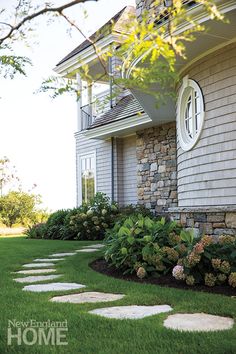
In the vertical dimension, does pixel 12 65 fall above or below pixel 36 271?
above

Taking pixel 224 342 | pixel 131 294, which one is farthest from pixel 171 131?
pixel 224 342

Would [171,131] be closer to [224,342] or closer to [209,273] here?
[209,273]

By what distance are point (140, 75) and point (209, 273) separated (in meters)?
2.99

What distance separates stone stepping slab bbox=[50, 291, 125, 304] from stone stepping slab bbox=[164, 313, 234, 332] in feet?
2.67

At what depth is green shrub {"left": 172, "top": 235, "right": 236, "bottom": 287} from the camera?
446cm

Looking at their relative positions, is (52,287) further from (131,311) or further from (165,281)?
(131,311)

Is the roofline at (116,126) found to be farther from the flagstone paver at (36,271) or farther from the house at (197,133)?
the flagstone paver at (36,271)

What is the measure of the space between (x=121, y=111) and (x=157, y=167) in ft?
6.86

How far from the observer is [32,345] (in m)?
2.72

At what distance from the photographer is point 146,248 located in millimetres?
5121

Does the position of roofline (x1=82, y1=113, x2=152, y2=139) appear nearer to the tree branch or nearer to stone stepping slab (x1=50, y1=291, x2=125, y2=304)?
stone stepping slab (x1=50, y1=291, x2=125, y2=304)

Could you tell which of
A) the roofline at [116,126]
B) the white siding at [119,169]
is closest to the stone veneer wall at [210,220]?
the roofline at [116,126]

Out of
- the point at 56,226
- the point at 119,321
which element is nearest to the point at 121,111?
the point at 56,226

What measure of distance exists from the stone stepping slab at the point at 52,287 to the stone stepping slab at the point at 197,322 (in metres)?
1.50
